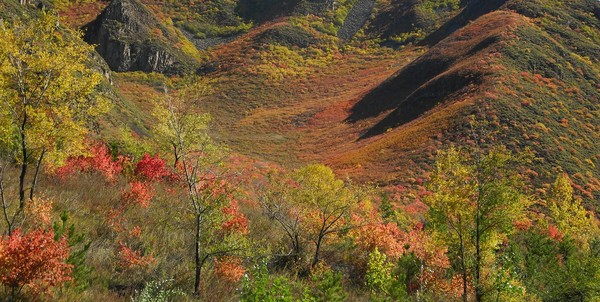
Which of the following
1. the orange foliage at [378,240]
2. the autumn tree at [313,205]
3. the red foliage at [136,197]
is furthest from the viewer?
the orange foliage at [378,240]

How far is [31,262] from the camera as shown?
488 cm

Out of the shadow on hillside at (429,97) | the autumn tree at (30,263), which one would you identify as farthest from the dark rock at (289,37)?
the autumn tree at (30,263)

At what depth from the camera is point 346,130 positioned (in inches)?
2186

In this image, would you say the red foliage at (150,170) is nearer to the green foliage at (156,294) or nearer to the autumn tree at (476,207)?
the green foliage at (156,294)

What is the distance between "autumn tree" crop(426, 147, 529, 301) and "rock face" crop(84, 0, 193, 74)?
77012mm

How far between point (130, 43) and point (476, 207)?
271 ft

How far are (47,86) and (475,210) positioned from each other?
11.6 meters

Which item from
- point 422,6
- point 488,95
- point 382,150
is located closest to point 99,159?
point 382,150

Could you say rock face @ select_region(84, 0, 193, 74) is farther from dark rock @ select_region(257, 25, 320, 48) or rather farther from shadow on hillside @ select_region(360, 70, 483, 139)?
shadow on hillside @ select_region(360, 70, 483, 139)

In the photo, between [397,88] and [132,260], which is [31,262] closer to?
[132,260]

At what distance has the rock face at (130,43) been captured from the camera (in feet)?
257

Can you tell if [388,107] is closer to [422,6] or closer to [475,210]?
Result: [475,210]

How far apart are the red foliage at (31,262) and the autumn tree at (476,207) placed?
9258 mm

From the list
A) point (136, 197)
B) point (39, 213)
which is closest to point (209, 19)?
point (136, 197)
